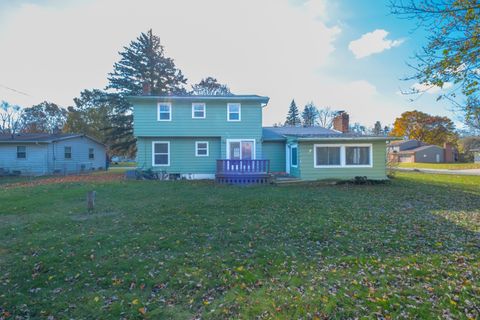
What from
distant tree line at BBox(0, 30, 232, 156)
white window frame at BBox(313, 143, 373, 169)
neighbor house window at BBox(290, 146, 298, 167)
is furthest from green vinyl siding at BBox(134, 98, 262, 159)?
distant tree line at BBox(0, 30, 232, 156)

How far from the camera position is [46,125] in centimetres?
5069

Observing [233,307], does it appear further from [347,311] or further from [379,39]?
[379,39]

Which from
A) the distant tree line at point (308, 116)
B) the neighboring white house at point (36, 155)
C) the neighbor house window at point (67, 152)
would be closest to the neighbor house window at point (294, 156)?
the neighboring white house at point (36, 155)

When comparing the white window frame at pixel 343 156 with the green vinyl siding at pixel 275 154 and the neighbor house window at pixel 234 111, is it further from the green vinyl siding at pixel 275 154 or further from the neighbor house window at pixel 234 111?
the neighbor house window at pixel 234 111

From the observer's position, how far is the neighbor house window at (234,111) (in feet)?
53.9

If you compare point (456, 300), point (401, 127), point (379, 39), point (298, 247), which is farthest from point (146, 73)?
point (401, 127)

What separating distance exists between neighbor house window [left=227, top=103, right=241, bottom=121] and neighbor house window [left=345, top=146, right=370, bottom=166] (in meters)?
7.30

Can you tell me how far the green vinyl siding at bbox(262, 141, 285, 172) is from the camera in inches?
687

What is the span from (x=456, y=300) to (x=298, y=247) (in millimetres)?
2556

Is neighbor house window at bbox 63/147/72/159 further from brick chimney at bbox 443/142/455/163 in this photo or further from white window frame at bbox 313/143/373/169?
brick chimney at bbox 443/142/455/163

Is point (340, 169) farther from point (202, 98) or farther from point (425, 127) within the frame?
point (425, 127)

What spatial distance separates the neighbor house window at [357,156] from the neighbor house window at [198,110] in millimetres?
9521

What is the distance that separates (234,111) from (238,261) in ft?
42.7

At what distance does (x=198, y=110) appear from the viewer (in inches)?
643
